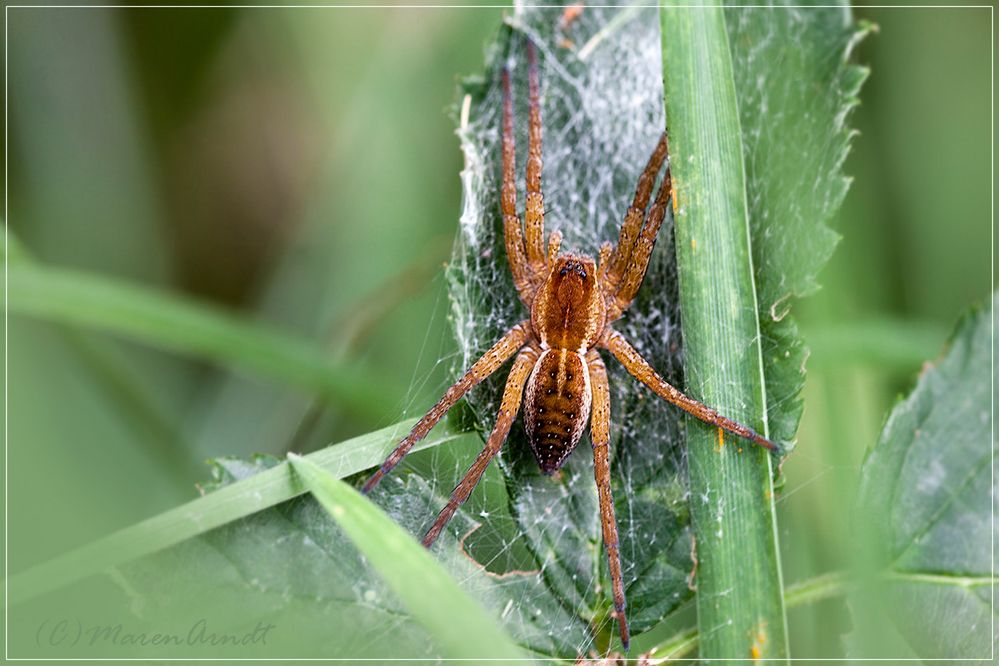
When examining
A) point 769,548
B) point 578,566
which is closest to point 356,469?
point 578,566

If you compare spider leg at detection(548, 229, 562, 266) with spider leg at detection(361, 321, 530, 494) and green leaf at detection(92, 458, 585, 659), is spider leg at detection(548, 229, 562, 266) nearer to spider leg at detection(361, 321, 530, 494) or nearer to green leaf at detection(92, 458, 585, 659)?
spider leg at detection(361, 321, 530, 494)

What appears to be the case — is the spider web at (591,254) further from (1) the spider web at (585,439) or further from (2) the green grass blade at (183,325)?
(2) the green grass blade at (183,325)

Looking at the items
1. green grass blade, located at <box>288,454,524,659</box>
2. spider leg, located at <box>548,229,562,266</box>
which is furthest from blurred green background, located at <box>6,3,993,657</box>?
green grass blade, located at <box>288,454,524,659</box>

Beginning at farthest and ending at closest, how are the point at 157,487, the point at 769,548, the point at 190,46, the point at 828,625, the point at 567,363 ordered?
the point at 190,46 < the point at 157,487 < the point at 567,363 < the point at 828,625 < the point at 769,548

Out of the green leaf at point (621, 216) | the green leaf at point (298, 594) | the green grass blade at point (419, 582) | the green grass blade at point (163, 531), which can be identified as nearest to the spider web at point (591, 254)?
the green leaf at point (621, 216)

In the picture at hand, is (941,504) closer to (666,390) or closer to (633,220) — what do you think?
(666,390)

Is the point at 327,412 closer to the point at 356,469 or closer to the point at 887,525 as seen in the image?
the point at 356,469
